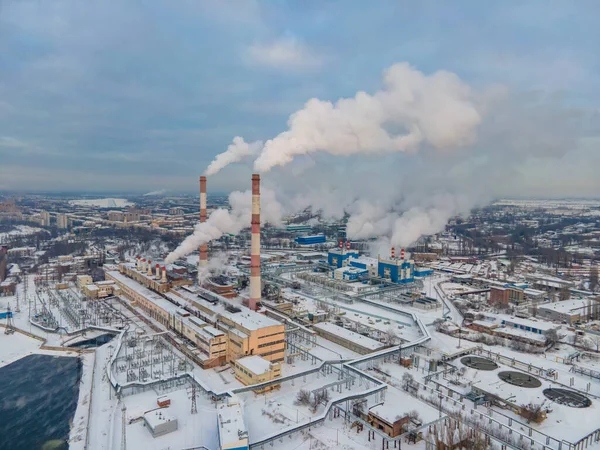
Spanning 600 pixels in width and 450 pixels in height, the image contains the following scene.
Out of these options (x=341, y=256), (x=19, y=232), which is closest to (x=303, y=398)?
(x=341, y=256)

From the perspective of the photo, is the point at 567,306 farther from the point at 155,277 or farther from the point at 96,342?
the point at 96,342

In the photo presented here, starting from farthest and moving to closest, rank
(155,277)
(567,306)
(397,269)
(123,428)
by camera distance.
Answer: (397,269), (155,277), (567,306), (123,428)

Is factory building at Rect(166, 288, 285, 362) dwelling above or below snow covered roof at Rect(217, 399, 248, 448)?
above

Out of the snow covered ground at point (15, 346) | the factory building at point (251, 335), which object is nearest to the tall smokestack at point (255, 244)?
the factory building at point (251, 335)

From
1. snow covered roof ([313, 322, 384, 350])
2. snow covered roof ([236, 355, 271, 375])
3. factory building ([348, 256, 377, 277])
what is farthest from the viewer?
factory building ([348, 256, 377, 277])

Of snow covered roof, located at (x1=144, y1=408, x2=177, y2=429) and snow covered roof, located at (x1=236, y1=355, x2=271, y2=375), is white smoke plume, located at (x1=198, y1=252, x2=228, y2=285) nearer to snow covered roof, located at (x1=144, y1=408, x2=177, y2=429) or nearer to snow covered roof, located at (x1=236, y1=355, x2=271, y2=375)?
snow covered roof, located at (x1=236, y1=355, x2=271, y2=375)

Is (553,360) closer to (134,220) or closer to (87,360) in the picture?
(87,360)

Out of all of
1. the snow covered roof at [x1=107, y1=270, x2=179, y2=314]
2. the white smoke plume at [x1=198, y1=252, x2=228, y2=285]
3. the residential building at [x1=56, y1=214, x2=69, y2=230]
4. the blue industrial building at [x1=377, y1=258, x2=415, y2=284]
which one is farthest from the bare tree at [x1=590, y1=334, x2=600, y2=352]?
the residential building at [x1=56, y1=214, x2=69, y2=230]

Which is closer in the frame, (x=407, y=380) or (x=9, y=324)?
(x=407, y=380)

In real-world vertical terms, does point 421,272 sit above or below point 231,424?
above
